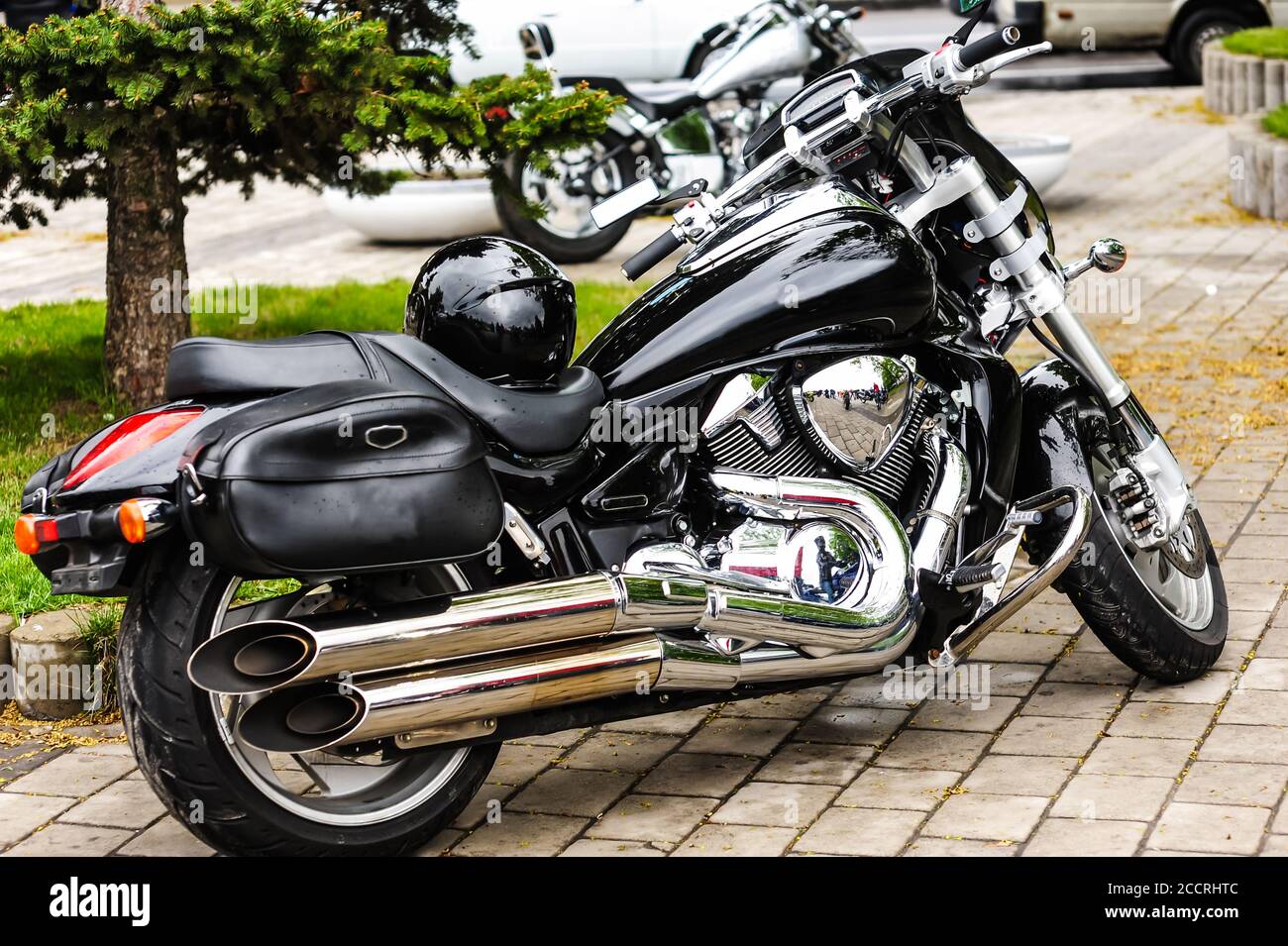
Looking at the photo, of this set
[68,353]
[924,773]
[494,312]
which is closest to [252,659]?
[494,312]

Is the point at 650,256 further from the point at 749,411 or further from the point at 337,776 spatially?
the point at 337,776

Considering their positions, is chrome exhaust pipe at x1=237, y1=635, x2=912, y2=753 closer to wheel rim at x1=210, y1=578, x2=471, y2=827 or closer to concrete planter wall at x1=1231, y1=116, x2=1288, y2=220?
wheel rim at x1=210, y1=578, x2=471, y2=827

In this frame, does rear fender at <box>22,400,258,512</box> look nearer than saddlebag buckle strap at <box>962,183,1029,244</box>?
Yes

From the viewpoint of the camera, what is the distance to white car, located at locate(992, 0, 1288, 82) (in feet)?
51.0

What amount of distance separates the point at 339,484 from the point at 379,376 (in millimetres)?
325

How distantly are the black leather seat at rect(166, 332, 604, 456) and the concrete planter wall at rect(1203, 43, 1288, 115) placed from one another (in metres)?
9.15

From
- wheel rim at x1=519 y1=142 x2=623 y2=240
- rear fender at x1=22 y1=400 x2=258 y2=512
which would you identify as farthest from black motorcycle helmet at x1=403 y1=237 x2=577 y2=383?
wheel rim at x1=519 y1=142 x2=623 y2=240

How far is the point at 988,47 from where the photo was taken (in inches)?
145

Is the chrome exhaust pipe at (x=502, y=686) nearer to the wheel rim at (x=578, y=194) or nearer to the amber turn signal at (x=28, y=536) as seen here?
the amber turn signal at (x=28, y=536)

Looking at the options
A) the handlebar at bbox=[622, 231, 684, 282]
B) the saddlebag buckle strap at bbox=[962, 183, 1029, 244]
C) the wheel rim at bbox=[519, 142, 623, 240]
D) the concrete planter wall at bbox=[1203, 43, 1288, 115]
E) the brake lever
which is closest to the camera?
the brake lever

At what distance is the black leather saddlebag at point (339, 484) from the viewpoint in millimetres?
3078

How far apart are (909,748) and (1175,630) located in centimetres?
75

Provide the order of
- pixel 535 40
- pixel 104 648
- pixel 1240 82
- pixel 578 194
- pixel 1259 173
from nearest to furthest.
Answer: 1. pixel 104 648
2. pixel 535 40
3. pixel 1259 173
4. pixel 578 194
5. pixel 1240 82
